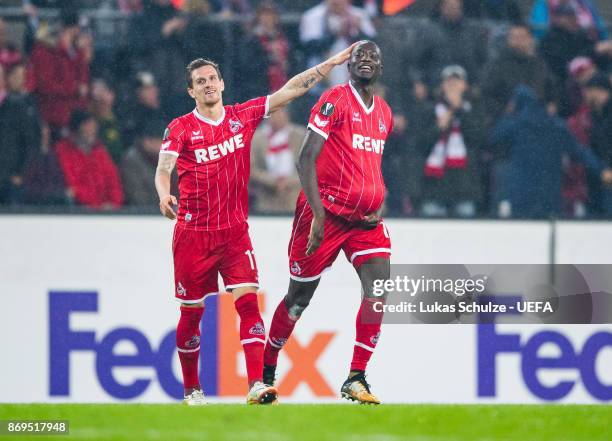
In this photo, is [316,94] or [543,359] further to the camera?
[316,94]

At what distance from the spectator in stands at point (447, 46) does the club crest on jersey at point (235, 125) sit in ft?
12.5

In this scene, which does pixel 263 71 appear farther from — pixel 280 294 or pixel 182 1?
pixel 280 294

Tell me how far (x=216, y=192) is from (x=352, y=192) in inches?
34.8

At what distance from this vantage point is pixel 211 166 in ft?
28.3

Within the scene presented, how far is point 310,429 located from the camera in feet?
23.5

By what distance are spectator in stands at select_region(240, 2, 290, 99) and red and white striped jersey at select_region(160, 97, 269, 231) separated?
3.25 m

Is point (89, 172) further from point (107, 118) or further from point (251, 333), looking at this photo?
point (251, 333)

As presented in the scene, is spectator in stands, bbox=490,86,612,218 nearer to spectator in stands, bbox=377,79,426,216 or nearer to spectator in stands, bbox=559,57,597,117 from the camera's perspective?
spectator in stands, bbox=559,57,597,117

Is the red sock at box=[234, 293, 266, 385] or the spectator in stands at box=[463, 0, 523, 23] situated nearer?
the red sock at box=[234, 293, 266, 385]

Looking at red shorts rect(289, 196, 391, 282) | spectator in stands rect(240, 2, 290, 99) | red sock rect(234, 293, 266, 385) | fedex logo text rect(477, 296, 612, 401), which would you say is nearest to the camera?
red sock rect(234, 293, 266, 385)

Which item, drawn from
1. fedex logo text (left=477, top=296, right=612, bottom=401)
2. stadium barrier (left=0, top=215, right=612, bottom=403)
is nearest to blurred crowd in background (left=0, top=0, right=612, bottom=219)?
stadium barrier (left=0, top=215, right=612, bottom=403)

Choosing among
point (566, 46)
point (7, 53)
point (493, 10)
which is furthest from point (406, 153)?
point (7, 53)

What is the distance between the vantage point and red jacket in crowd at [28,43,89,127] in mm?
11875

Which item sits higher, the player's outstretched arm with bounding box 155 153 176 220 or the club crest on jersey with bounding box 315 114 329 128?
the club crest on jersey with bounding box 315 114 329 128
